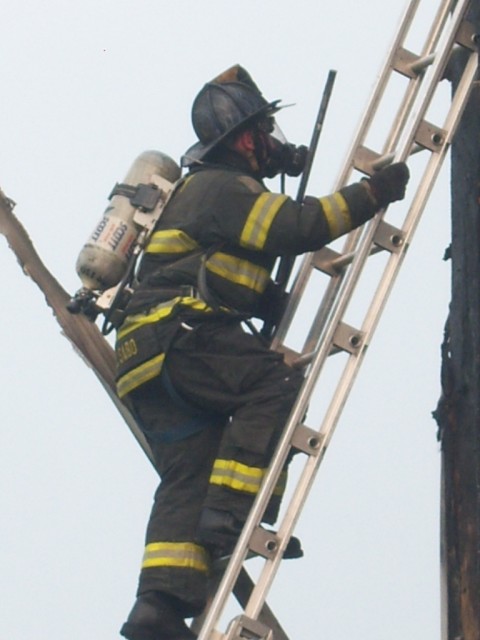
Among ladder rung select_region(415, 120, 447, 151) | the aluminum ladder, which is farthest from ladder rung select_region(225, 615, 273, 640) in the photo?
ladder rung select_region(415, 120, 447, 151)

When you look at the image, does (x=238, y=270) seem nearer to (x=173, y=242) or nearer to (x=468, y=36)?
(x=173, y=242)

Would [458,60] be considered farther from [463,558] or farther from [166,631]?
[166,631]

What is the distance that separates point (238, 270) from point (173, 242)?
270mm

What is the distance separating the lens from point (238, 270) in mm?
6781

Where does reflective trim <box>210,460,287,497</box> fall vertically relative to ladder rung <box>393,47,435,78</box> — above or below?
below

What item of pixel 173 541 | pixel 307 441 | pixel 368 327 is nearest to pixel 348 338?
pixel 368 327

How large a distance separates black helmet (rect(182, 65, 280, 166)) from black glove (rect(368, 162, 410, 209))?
0.66 m

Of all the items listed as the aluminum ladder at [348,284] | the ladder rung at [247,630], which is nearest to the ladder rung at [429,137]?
the aluminum ladder at [348,284]

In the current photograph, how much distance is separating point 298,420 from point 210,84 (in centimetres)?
148

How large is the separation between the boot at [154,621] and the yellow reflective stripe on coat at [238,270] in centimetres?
116

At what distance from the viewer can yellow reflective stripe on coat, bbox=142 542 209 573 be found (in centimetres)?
651

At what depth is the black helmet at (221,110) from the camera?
7035mm

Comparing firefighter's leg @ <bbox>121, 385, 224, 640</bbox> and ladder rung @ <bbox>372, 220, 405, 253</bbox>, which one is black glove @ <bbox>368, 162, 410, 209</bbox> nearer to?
ladder rung @ <bbox>372, 220, 405, 253</bbox>

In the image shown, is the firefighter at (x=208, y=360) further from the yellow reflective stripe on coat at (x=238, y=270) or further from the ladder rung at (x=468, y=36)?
the ladder rung at (x=468, y=36)
